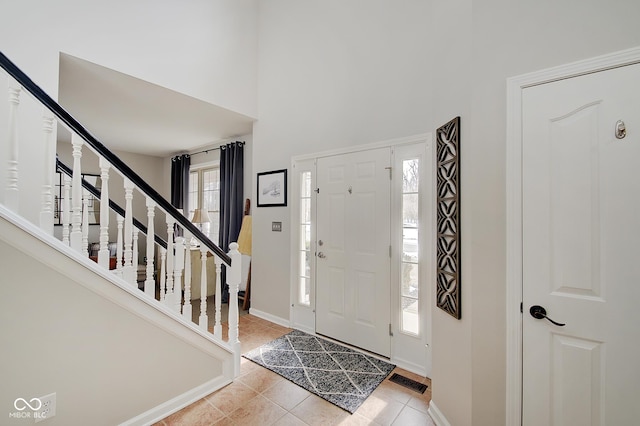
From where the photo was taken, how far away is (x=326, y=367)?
2.37 m

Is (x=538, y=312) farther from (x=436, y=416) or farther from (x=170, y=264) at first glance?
(x=170, y=264)

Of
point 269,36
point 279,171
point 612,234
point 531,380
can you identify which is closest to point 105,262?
point 279,171

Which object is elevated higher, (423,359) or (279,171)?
(279,171)

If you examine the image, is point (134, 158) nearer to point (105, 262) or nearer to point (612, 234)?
point (105, 262)

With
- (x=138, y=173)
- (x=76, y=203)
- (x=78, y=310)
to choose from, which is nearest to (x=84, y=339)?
(x=78, y=310)

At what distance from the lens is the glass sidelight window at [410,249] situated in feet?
7.81

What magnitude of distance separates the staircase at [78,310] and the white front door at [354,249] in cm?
127

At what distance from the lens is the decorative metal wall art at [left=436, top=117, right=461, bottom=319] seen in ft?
5.13

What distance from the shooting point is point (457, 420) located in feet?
5.04

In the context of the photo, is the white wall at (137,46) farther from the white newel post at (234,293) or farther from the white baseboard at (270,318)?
the white baseboard at (270,318)

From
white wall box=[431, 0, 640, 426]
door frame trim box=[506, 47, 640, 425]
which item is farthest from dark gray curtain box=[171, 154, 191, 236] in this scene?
door frame trim box=[506, 47, 640, 425]

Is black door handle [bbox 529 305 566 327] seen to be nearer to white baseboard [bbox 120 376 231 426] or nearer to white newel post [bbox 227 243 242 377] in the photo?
white newel post [bbox 227 243 242 377]

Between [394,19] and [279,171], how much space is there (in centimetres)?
199

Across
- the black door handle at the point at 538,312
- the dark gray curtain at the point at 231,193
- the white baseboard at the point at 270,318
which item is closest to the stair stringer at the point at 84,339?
the white baseboard at the point at 270,318
